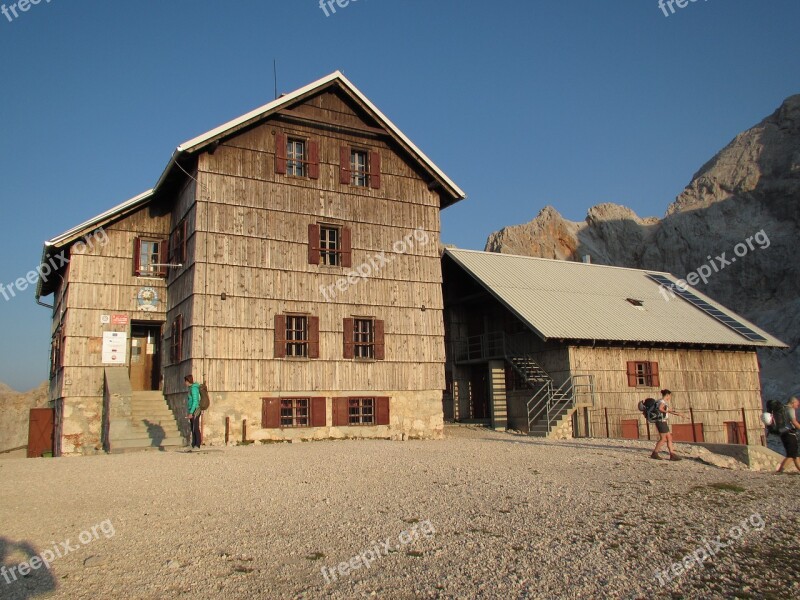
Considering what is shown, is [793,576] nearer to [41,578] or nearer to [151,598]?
[151,598]

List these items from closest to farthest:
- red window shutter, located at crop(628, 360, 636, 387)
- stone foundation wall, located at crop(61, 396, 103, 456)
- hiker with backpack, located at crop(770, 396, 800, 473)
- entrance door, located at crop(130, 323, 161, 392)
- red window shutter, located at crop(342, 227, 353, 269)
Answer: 1. hiker with backpack, located at crop(770, 396, 800, 473)
2. stone foundation wall, located at crop(61, 396, 103, 456)
3. red window shutter, located at crop(342, 227, 353, 269)
4. entrance door, located at crop(130, 323, 161, 392)
5. red window shutter, located at crop(628, 360, 636, 387)

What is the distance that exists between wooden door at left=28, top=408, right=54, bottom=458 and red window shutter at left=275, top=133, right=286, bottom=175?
11.3 metres

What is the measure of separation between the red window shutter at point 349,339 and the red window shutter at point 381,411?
5.92 ft

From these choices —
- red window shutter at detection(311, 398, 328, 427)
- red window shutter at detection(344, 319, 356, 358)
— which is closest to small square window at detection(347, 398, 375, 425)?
red window shutter at detection(311, 398, 328, 427)

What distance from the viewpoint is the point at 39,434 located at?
22.5 meters

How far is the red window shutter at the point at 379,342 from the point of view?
77.0 feet

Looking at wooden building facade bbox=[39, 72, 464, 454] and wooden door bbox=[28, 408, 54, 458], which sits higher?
wooden building facade bbox=[39, 72, 464, 454]

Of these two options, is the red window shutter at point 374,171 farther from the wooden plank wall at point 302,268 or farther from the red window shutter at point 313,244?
the red window shutter at point 313,244

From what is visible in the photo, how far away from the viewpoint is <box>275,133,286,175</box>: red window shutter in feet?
74.8

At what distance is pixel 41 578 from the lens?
6.90m

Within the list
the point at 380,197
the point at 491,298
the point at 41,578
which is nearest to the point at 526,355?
the point at 491,298

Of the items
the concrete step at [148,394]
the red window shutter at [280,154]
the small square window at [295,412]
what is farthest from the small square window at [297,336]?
the concrete step at [148,394]

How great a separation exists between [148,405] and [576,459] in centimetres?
1440

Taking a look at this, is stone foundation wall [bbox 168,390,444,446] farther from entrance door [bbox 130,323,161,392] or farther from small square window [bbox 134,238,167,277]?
small square window [bbox 134,238,167,277]
